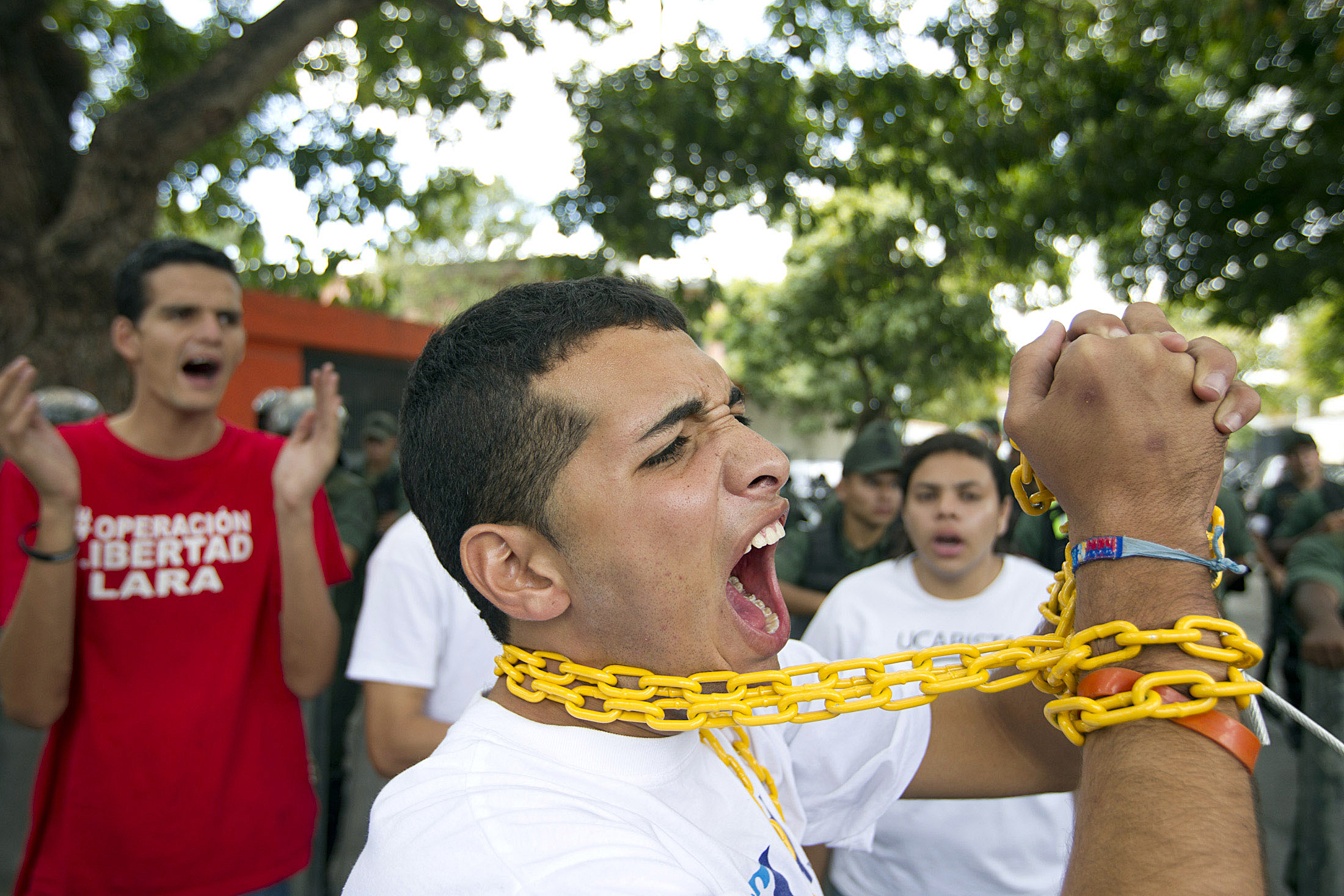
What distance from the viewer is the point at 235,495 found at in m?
2.62

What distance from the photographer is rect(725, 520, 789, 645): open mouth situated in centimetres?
133

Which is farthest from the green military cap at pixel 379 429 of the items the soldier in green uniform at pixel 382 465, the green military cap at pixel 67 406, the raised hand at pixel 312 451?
the raised hand at pixel 312 451

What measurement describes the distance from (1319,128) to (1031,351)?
33.4 ft

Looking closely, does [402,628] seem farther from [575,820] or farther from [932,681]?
[932,681]

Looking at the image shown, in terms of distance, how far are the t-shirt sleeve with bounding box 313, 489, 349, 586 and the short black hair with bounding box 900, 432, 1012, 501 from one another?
2.19 meters

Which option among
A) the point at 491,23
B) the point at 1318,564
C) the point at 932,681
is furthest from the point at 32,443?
the point at 491,23

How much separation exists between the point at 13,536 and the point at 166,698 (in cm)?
63

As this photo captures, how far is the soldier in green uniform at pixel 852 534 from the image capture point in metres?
4.77

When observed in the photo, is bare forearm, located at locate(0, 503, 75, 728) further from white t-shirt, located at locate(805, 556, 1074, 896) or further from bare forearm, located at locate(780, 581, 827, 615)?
bare forearm, located at locate(780, 581, 827, 615)

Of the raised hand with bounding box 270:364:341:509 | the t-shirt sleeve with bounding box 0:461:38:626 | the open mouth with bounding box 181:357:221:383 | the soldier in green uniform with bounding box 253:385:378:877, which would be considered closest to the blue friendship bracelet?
the raised hand with bounding box 270:364:341:509

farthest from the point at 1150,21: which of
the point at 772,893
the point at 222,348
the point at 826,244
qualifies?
the point at 772,893

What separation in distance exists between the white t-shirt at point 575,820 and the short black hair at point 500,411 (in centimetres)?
27

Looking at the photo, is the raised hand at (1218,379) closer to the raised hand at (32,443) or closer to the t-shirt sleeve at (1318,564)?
the raised hand at (32,443)

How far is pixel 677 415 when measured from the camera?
4.11ft
